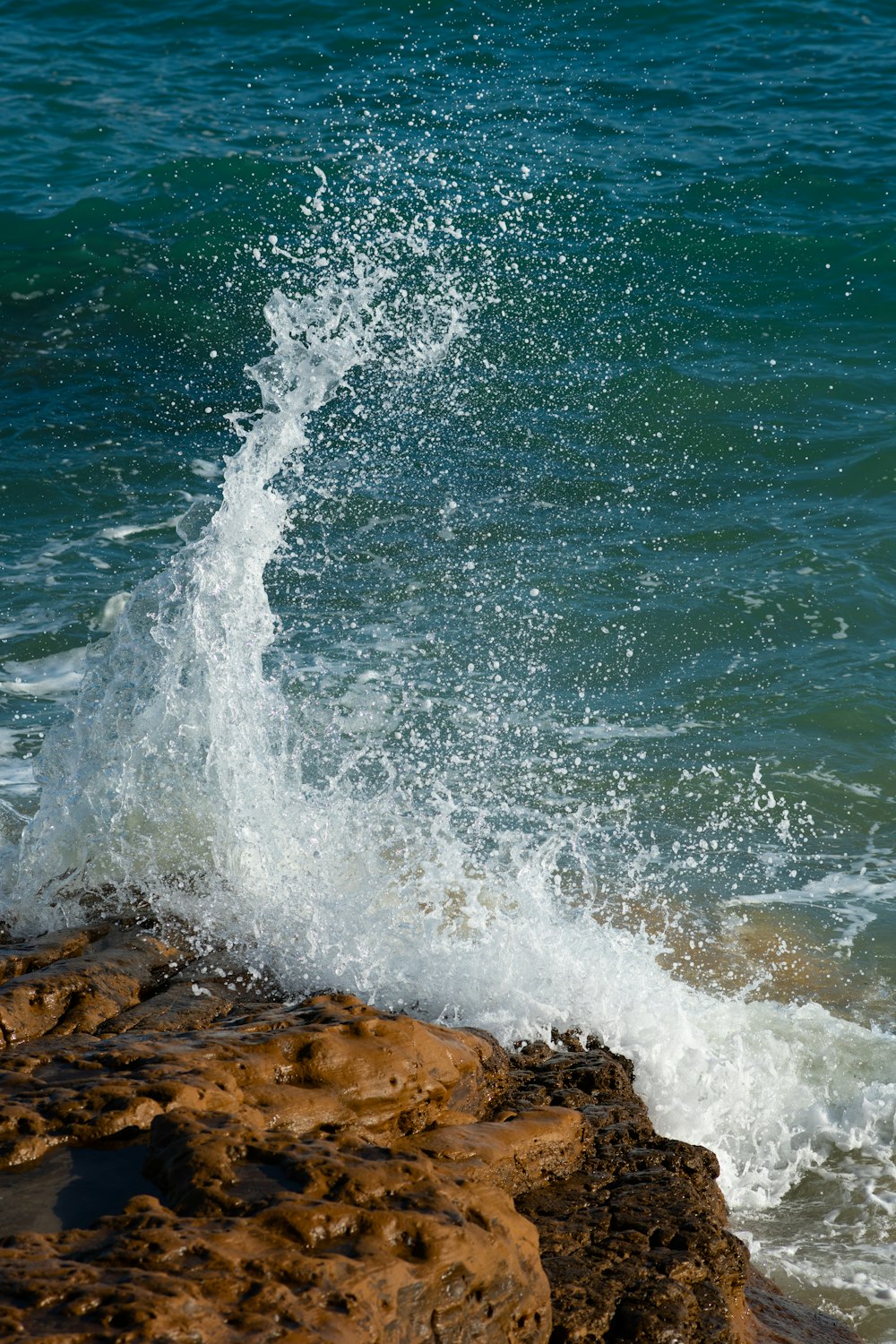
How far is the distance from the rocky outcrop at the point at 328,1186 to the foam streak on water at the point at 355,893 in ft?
1.57

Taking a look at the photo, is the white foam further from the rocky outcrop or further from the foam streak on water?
the rocky outcrop

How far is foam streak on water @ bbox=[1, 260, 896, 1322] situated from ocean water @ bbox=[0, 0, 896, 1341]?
2 cm

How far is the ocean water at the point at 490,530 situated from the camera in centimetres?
483

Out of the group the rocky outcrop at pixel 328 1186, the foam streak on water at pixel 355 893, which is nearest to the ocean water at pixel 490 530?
the foam streak on water at pixel 355 893

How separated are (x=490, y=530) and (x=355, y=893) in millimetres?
4474

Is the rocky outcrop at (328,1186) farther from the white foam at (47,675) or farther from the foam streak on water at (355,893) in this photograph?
the white foam at (47,675)

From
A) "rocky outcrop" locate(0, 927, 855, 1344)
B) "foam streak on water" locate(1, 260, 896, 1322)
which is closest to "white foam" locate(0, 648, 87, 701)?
"foam streak on water" locate(1, 260, 896, 1322)

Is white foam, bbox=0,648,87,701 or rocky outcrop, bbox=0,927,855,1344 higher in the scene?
rocky outcrop, bbox=0,927,855,1344

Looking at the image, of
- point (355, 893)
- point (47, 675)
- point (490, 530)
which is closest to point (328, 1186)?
point (355, 893)

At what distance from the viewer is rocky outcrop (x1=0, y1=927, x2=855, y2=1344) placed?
2314mm

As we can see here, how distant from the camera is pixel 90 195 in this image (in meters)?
13.7

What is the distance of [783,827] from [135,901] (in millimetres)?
3224

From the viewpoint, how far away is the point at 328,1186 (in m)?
2.59

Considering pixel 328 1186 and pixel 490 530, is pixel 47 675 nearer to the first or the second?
pixel 490 530
